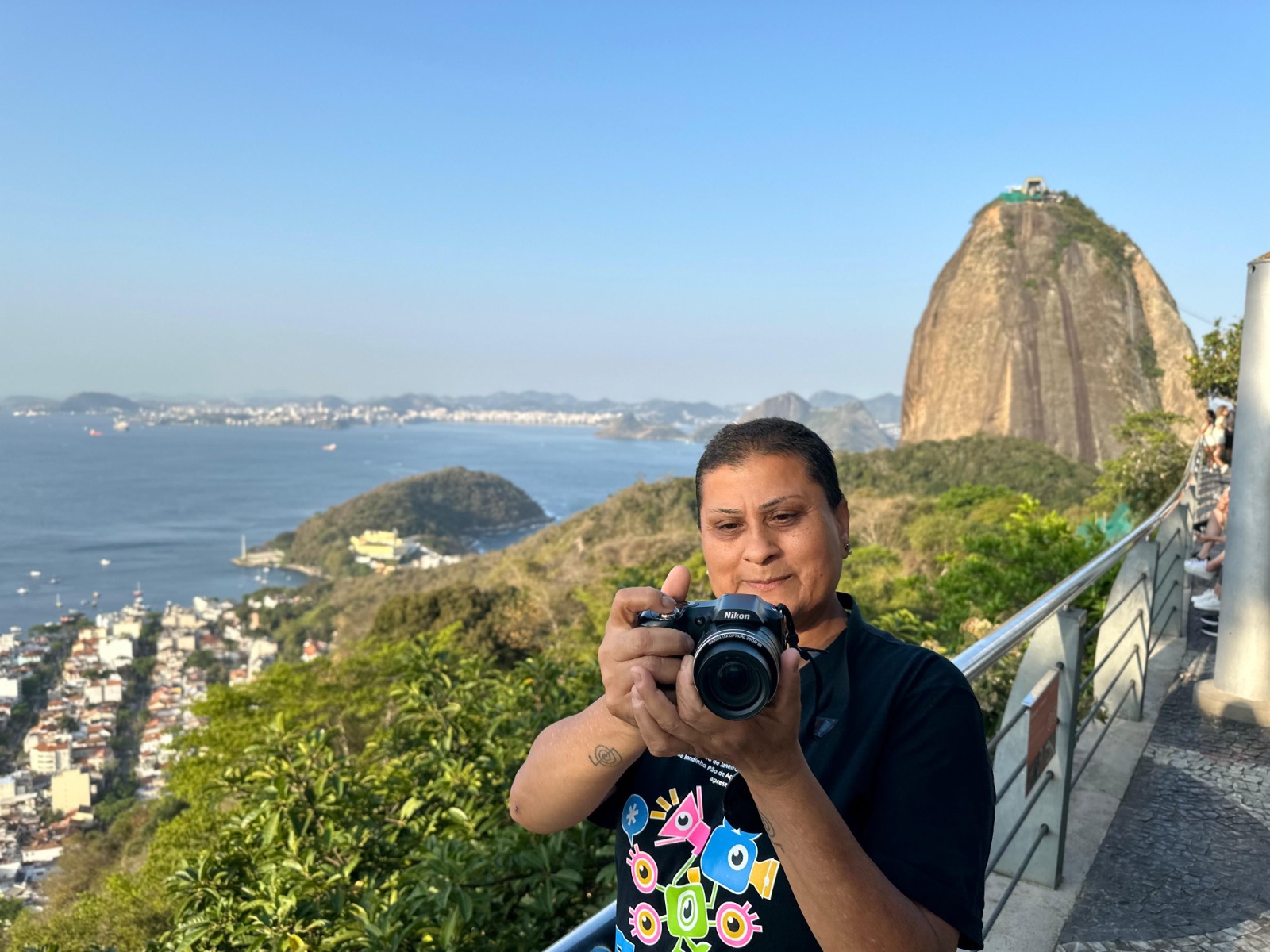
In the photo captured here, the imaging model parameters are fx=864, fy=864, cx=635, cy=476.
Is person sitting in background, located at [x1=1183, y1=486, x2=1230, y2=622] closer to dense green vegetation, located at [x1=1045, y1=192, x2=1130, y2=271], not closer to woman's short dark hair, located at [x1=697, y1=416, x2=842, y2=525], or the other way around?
woman's short dark hair, located at [x1=697, y1=416, x2=842, y2=525]

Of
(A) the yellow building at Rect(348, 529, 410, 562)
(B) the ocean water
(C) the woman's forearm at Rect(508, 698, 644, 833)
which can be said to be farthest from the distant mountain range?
(C) the woman's forearm at Rect(508, 698, 644, 833)

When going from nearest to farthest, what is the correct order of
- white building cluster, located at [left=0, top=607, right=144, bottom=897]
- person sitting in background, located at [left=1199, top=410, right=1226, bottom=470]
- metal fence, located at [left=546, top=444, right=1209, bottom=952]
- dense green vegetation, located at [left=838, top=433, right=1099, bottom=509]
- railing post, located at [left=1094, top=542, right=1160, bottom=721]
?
metal fence, located at [left=546, top=444, right=1209, bottom=952]
railing post, located at [left=1094, top=542, right=1160, bottom=721]
person sitting in background, located at [left=1199, top=410, right=1226, bottom=470]
white building cluster, located at [left=0, top=607, right=144, bottom=897]
dense green vegetation, located at [left=838, top=433, right=1099, bottom=509]

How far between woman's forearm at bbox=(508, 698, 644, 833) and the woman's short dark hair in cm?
29

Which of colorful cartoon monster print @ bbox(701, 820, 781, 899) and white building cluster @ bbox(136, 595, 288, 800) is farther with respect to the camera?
white building cluster @ bbox(136, 595, 288, 800)

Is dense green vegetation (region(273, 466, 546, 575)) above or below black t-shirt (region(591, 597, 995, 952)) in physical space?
below

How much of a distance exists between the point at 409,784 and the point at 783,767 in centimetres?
328

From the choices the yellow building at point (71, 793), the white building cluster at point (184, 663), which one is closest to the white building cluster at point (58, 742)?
the yellow building at point (71, 793)

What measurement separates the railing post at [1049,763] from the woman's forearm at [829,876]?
130 centimetres

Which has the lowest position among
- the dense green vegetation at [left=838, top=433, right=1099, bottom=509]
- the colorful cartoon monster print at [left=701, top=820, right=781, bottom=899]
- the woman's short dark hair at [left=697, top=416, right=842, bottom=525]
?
the dense green vegetation at [left=838, top=433, right=1099, bottom=509]

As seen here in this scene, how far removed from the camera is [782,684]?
764mm

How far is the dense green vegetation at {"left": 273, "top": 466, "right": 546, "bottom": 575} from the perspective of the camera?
192 ft

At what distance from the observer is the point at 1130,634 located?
327 cm

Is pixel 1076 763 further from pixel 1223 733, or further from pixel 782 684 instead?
pixel 782 684

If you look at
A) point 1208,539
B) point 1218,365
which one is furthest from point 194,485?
point 1208,539
